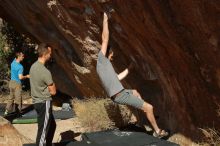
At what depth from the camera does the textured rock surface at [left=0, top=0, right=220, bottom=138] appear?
5559mm

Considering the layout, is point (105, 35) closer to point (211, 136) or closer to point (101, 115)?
point (211, 136)

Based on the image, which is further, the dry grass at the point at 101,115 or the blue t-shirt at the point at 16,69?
the blue t-shirt at the point at 16,69

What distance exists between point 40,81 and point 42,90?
0.14 metres

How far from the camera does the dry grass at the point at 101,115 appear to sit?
849 centimetres

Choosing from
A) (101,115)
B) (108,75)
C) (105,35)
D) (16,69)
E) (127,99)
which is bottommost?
(101,115)

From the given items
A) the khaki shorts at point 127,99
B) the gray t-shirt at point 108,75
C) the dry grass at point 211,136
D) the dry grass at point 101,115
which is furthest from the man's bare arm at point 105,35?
the dry grass at point 101,115

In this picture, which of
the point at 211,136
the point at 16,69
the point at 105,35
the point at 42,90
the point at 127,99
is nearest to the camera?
the point at 211,136

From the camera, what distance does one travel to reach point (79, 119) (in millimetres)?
9508

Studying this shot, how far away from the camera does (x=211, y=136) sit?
19.6ft

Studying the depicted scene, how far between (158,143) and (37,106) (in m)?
1.81

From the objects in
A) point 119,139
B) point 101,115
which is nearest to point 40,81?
point 119,139

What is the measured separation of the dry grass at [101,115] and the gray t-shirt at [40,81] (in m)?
2.15

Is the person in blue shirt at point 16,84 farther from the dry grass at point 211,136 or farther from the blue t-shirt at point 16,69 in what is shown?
the dry grass at point 211,136

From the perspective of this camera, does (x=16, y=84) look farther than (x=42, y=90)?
Yes
